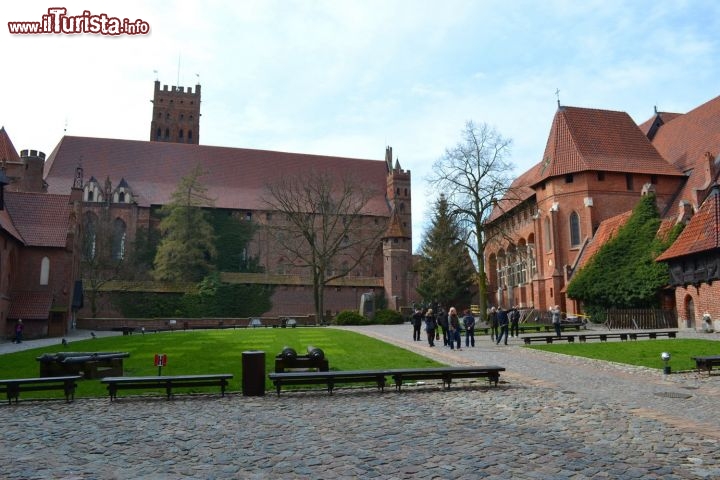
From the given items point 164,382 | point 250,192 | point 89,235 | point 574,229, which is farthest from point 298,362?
point 250,192

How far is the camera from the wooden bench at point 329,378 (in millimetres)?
11445

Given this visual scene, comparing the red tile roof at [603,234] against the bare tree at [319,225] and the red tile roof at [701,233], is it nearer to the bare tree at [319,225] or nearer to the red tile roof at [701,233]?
the red tile roof at [701,233]

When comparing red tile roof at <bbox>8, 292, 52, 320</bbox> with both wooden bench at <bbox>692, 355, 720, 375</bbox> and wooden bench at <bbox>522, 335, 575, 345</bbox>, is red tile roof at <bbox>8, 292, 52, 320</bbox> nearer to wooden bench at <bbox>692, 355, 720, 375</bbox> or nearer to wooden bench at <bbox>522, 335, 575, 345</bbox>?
wooden bench at <bbox>522, 335, 575, 345</bbox>

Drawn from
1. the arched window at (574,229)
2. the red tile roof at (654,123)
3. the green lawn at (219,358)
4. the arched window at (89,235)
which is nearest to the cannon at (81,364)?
the green lawn at (219,358)

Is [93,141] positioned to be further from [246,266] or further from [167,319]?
[167,319]

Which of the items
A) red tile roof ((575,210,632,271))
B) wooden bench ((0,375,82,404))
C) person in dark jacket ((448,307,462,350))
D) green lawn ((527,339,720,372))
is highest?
red tile roof ((575,210,632,271))

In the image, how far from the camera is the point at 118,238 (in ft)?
189

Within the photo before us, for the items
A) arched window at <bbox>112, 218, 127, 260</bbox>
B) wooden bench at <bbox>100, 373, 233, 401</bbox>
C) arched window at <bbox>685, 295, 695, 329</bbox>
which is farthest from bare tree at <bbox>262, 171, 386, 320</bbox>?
wooden bench at <bbox>100, 373, 233, 401</bbox>

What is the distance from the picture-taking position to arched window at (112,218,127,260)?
56.4 metres

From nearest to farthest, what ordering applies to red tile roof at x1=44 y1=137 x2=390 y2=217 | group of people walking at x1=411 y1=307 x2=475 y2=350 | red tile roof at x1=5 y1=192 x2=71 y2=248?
group of people walking at x1=411 y1=307 x2=475 y2=350, red tile roof at x1=5 y1=192 x2=71 y2=248, red tile roof at x1=44 y1=137 x2=390 y2=217

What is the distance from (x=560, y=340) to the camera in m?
23.6

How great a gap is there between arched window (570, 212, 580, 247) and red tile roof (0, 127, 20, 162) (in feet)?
139

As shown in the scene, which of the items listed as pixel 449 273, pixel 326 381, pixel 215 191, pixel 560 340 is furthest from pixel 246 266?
pixel 326 381

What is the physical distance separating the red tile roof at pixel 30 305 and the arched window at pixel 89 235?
14.5 metres
